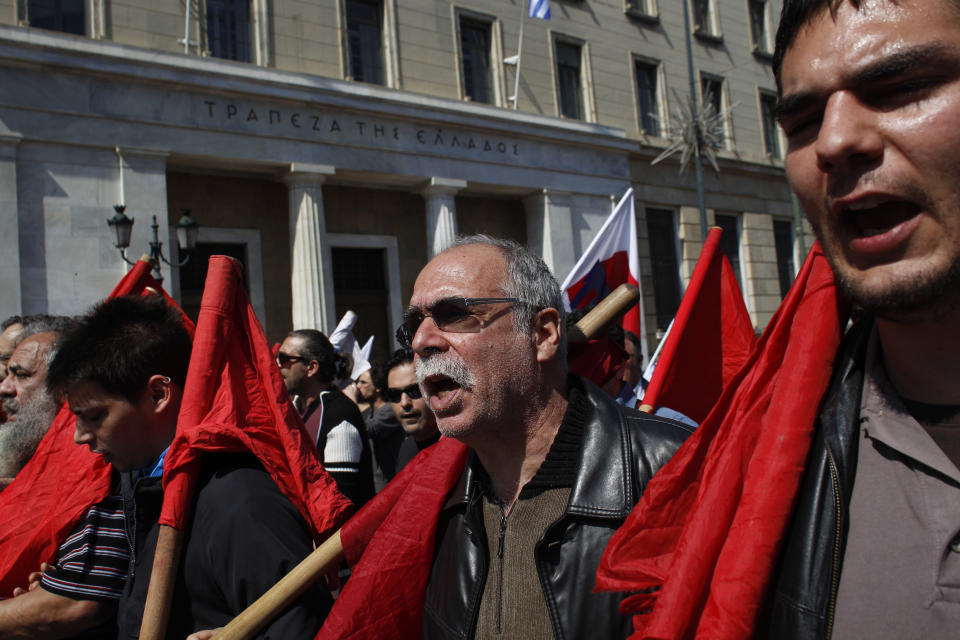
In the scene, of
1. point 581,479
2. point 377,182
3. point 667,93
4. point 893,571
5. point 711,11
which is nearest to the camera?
point 893,571

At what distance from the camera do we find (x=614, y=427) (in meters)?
1.89

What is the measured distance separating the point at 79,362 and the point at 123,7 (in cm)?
1265

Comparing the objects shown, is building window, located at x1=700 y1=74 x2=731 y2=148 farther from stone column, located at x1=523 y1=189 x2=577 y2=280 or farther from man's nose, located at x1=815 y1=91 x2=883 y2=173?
man's nose, located at x1=815 y1=91 x2=883 y2=173

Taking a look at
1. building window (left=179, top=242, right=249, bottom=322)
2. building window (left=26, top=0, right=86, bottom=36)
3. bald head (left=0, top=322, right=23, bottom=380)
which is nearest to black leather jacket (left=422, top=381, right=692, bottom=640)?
bald head (left=0, top=322, right=23, bottom=380)

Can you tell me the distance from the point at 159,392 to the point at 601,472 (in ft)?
5.11

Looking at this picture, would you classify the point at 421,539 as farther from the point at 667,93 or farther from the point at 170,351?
the point at 667,93

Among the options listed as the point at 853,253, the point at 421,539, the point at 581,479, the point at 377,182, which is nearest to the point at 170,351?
the point at 421,539

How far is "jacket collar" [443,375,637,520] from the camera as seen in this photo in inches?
68.3

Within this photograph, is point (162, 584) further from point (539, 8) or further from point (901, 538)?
point (539, 8)

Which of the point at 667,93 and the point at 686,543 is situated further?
the point at 667,93

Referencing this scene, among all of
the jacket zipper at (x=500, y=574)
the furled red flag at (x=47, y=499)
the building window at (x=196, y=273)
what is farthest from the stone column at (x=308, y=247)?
the jacket zipper at (x=500, y=574)

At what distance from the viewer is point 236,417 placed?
242 centimetres

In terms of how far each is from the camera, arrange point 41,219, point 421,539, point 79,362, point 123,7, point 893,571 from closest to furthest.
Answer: point 893,571 → point 421,539 → point 79,362 → point 41,219 → point 123,7

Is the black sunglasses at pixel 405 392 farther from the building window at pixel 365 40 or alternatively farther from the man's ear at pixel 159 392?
the building window at pixel 365 40
